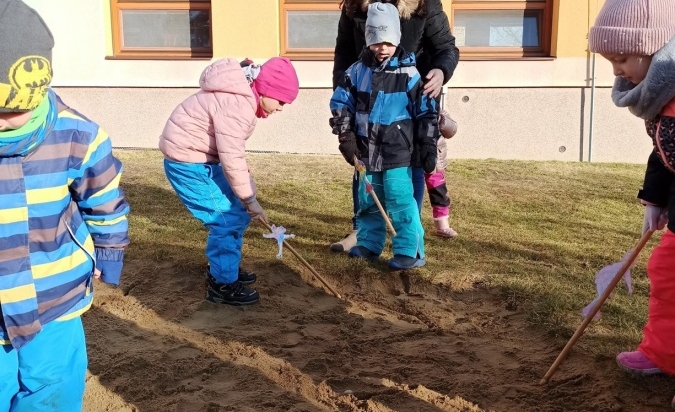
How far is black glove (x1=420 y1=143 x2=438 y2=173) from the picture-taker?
15.1ft

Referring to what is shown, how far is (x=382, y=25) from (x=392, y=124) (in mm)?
636

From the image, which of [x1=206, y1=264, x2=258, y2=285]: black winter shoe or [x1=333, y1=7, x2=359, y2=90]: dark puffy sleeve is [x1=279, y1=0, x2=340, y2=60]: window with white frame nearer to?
[x1=333, y1=7, x2=359, y2=90]: dark puffy sleeve

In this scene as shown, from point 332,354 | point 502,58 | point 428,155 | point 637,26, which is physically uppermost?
point 502,58

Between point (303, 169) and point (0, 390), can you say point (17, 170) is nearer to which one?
point (0, 390)

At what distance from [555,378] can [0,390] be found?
232 cm

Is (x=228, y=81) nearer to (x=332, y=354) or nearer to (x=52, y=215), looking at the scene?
(x=332, y=354)

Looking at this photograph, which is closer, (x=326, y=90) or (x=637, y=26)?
(x=637, y=26)

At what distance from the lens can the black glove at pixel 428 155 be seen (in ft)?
15.1

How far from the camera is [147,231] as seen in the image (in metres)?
5.64

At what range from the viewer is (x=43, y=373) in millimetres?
2287

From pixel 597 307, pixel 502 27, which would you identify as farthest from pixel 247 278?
pixel 502 27

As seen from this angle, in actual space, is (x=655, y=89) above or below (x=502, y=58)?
below

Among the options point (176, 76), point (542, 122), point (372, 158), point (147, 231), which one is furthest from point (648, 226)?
point (176, 76)

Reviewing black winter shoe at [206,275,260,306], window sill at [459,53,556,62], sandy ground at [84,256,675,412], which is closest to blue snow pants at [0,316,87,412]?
sandy ground at [84,256,675,412]
